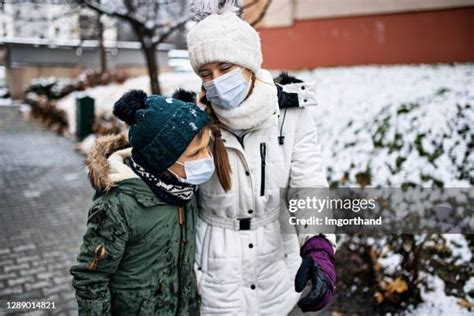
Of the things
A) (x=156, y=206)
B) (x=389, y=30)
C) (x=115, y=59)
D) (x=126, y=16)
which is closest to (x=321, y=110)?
(x=126, y=16)

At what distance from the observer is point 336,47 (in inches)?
389

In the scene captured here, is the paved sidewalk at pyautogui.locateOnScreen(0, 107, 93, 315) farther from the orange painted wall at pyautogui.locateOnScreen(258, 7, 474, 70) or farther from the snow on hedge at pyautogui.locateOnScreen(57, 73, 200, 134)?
the orange painted wall at pyautogui.locateOnScreen(258, 7, 474, 70)

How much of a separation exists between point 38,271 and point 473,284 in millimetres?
3930

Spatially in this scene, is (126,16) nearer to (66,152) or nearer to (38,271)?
(38,271)

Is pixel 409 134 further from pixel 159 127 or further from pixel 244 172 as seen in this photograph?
pixel 159 127

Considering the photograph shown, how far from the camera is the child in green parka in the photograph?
5.73ft

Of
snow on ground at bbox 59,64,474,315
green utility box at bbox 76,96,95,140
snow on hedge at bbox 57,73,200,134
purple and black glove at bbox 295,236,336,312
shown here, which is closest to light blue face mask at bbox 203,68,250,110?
purple and black glove at bbox 295,236,336,312

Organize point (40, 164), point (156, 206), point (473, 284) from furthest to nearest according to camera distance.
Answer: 1. point (40, 164)
2. point (473, 284)
3. point (156, 206)

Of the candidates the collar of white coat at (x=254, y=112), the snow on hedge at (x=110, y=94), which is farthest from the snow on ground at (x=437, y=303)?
the snow on hedge at (x=110, y=94)

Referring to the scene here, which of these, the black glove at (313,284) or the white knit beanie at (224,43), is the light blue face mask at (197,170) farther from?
the black glove at (313,284)

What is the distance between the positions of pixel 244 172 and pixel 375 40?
26.8 feet

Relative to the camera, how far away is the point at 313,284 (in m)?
1.74

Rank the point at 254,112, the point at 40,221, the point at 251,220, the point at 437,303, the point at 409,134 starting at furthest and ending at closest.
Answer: the point at 40,221, the point at 409,134, the point at 437,303, the point at 251,220, the point at 254,112

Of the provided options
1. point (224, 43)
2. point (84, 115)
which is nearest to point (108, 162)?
point (224, 43)
